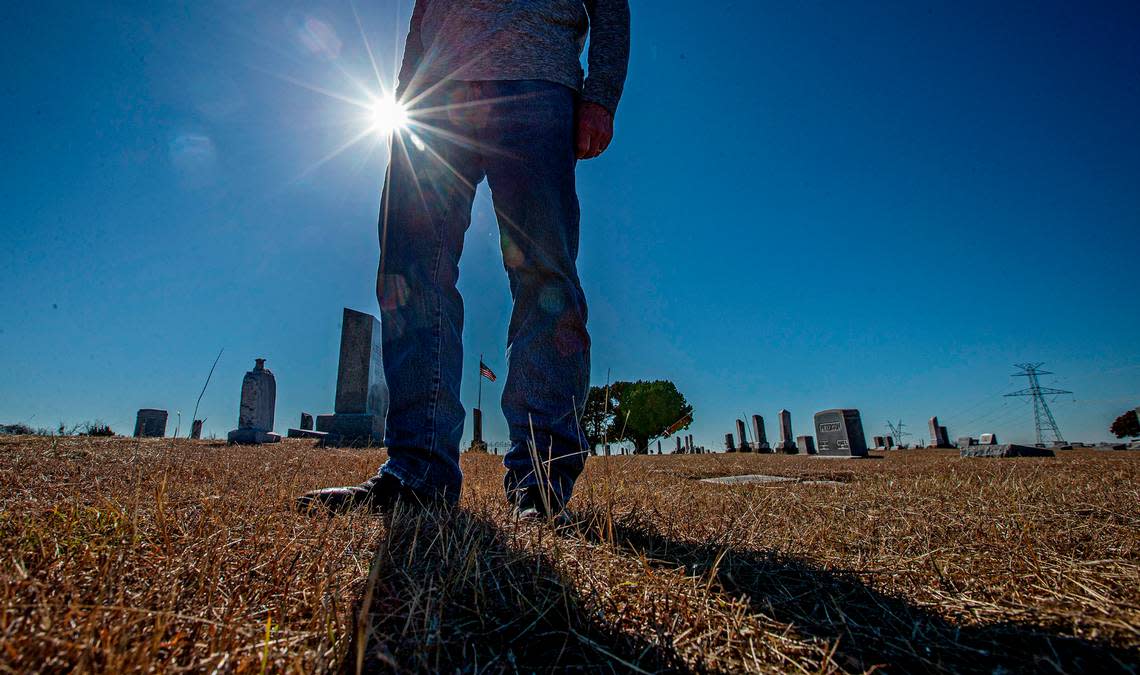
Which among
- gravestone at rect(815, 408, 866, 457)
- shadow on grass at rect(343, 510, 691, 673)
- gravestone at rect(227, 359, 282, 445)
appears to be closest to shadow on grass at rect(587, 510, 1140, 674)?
shadow on grass at rect(343, 510, 691, 673)

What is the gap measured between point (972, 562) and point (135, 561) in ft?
5.26

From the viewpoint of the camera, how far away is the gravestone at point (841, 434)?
520 inches

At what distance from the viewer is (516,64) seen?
1793mm

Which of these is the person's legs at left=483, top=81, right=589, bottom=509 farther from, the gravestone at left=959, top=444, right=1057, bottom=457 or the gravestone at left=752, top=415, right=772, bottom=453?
the gravestone at left=752, top=415, right=772, bottom=453

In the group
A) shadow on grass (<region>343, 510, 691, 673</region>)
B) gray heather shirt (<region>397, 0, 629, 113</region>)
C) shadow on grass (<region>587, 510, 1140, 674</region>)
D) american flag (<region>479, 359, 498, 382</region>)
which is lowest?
shadow on grass (<region>587, 510, 1140, 674</region>)

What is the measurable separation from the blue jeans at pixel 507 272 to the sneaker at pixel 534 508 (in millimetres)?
45

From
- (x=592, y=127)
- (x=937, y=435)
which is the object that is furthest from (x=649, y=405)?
(x=592, y=127)

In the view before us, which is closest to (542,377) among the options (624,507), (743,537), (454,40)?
(624,507)

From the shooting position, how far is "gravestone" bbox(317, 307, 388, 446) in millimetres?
9031

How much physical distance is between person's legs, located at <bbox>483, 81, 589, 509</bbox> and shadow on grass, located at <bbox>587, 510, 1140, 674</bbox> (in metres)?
0.59

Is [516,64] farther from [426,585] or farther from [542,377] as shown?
[426,585]

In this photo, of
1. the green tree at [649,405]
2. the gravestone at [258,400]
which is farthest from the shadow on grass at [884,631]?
the green tree at [649,405]

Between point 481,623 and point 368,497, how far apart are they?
915mm

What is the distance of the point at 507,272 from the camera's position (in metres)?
1.81
